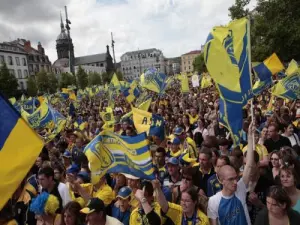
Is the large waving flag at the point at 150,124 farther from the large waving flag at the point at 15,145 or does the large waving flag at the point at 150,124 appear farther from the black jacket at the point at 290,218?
the large waving flag at the point at 15,145

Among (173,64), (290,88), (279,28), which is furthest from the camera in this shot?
(173,64)

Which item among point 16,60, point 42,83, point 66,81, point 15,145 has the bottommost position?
point 66,81

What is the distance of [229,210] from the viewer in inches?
131

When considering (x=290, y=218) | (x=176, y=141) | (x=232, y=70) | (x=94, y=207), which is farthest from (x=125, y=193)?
(x=176, y=141)

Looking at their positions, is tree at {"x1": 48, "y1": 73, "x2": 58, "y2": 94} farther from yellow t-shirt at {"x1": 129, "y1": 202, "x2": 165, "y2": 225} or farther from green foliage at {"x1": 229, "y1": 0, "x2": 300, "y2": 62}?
yellow t-shirt at {"x1": 129, "y1": 202, "x2": 165, "y2": 225}

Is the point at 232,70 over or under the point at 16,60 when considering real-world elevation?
under

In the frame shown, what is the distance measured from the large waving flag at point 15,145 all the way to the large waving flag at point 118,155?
4.66 feet

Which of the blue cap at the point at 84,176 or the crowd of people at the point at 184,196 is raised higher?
the crowd of people at the point at 184,196

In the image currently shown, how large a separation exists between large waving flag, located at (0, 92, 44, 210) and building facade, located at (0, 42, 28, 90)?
71.1m

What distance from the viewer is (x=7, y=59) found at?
228 feet

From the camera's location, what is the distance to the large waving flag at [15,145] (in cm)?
280

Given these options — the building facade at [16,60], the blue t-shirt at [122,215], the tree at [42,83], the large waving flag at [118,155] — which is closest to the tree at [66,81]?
the tree at [42,83]

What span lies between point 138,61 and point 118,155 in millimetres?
165475

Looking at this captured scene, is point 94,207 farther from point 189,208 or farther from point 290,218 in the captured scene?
point 290,218
